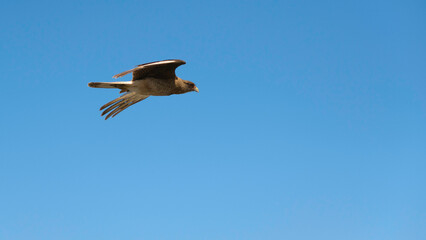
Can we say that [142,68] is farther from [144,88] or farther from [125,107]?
[125,107]

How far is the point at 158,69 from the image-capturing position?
47.5ft

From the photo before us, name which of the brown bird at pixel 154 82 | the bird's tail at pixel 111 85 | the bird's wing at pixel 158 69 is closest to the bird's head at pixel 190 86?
the brown bird at pixel 154 82

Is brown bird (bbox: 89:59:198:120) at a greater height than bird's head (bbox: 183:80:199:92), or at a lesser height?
lesser

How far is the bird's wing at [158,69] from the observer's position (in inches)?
548

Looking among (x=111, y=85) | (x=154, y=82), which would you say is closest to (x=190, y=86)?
(x=154, y=82)

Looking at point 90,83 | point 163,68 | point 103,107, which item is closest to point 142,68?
point 163,68

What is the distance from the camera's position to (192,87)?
16.4 metres

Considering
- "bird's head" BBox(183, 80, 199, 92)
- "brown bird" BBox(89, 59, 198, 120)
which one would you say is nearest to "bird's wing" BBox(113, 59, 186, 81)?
"brown bird" BBox(89, 59, 198, 120)

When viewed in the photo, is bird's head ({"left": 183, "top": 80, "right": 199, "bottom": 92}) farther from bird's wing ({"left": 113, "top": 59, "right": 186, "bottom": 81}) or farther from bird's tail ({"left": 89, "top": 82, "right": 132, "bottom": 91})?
bird's tail ({"left": 89, "top": 82, "right": 132, "bottom": 91})

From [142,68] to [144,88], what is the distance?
80cm

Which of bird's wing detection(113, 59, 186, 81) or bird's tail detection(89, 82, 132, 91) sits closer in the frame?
bird's wing detection(113, 59, 186, 81)

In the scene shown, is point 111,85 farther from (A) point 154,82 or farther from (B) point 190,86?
(B) point 190,86

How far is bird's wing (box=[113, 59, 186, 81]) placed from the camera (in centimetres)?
1392

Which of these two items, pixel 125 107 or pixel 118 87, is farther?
pixel 125 107
